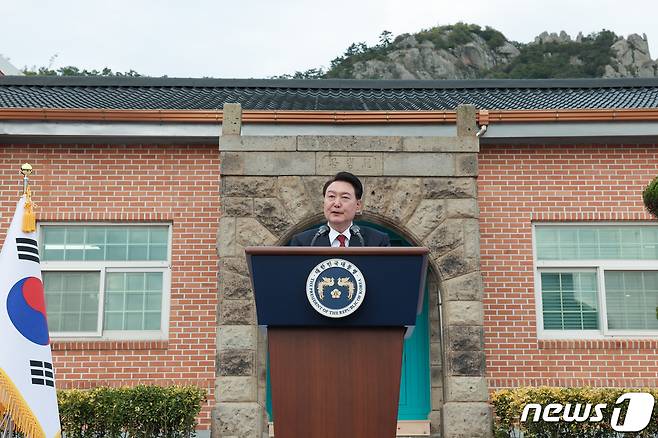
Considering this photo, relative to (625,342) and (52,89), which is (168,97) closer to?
(52,89)

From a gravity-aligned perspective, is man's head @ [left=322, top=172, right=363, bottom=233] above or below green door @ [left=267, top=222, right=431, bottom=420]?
above

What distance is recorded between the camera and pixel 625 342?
31.0 ft

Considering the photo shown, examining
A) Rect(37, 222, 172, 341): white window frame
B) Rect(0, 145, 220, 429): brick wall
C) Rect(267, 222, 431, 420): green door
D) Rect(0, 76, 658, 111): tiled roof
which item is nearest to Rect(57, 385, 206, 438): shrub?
Rect(0, 145, 220, 429): brick wall

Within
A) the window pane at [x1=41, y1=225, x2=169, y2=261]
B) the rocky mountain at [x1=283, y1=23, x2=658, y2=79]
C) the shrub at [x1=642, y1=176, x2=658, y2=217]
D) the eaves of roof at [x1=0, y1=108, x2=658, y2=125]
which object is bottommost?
the shrub at [x1=642, y1=176, x2=658, y2=217]

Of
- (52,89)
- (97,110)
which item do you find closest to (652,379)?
(97,110)

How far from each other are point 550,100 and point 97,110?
6779 mm

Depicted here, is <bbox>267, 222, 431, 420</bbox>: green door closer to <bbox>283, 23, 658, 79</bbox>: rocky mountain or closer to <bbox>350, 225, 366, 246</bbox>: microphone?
<bbox>350, 225, 366, 246</bbox>: microphone

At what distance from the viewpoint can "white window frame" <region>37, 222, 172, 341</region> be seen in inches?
373

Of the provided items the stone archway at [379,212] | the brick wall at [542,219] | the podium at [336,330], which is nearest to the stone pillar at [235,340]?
the stone archway at [379,212]

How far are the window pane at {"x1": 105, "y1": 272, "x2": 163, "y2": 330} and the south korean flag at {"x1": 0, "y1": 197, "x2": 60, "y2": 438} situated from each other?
7.74ft

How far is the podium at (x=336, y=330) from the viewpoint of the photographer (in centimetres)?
382

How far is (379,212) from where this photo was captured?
28.8 feet

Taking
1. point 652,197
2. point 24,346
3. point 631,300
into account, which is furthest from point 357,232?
point 631,300

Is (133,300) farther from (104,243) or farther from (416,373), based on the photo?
(416,373)
